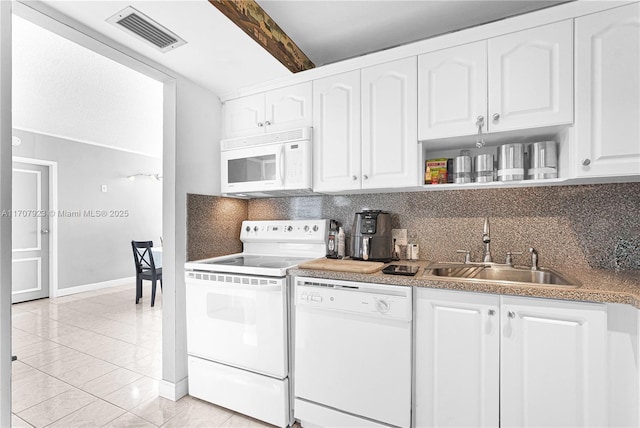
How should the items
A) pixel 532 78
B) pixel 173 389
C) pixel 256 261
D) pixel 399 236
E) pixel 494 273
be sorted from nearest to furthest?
pixel 532 78 → pixel 494 273 → pixel 173 389 → pixel 399 236 → pixel 256 261

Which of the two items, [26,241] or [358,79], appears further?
[26,241]

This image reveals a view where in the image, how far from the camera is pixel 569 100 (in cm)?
152

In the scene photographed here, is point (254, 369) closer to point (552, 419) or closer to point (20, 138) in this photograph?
point (552, 419)

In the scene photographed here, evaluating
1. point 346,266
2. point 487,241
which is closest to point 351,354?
point 346,266

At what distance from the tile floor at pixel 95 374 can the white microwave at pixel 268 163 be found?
5.11ft

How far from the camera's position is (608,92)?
145 centimetres

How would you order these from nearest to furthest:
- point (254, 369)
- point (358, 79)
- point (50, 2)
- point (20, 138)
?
point (50, 2)
point (254, 369)
point (358, 79)
point (20, 138)

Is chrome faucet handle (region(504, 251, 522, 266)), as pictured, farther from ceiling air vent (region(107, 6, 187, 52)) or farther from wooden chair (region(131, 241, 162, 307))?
wooden chair (region(131, 241, 162, 307))

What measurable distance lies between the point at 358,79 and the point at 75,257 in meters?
5.51

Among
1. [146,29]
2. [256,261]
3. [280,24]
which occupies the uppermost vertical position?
[280,24]

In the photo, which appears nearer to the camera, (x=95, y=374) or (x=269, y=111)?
(x=269, y=111)

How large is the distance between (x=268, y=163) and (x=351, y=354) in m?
1.42

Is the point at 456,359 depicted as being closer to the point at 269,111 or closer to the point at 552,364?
the point at 552,364

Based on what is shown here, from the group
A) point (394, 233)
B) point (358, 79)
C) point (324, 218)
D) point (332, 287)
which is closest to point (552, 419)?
point (332, 287)
